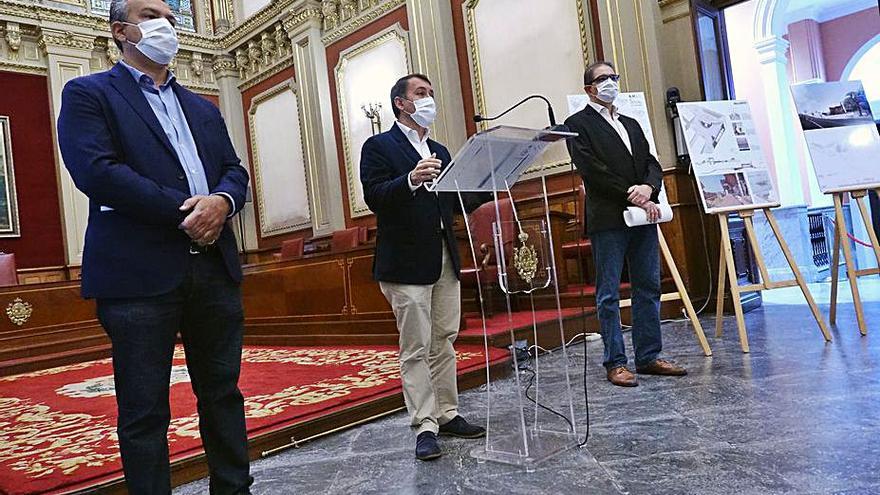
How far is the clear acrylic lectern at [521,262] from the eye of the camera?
76.8 inches

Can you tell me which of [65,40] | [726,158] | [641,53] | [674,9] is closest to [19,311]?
[65,40]

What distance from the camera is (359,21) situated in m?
8.07

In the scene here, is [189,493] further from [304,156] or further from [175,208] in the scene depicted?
[304,156]

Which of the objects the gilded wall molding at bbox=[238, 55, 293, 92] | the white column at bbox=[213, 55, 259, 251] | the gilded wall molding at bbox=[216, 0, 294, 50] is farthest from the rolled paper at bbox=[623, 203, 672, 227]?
the white column at bbox=[213, 55, 259, 251]

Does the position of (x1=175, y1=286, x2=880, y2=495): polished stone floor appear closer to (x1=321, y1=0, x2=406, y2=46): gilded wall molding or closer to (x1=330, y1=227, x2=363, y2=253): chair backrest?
(x1=330, y1=227, x2=363, y2=253): chair backrest

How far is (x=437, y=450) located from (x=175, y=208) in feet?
3.84

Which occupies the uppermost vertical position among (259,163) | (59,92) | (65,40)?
(65,40)

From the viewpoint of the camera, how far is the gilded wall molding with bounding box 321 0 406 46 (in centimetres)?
763

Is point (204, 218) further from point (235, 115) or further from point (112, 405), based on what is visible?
point (235, 115)

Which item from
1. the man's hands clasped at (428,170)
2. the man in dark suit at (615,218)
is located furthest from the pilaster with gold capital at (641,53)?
the man's hands clasped at (428,170)

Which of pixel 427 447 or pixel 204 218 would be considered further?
pixel 427 447

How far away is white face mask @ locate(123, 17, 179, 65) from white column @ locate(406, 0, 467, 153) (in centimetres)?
528

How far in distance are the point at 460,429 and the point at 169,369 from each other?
112 centimetres

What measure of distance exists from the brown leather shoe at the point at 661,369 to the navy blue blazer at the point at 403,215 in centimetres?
122
